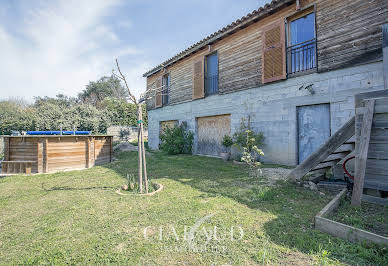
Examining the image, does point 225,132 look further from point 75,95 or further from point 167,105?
point 75,95

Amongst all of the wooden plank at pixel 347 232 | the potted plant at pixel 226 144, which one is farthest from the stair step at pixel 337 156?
the potted plant at pixel 226 144

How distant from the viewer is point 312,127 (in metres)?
6.01

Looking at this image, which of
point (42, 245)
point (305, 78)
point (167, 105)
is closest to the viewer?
point (42, 245)

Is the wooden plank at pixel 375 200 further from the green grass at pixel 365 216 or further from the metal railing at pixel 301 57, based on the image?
the metal railing at pixel 301 57

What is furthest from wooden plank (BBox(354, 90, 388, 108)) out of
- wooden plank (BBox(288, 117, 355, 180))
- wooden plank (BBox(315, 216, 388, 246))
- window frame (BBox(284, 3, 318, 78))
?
window frame (BBox(284, 3, 318, 78))

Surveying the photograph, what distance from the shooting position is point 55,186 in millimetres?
4582

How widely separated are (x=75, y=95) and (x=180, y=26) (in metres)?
32.7

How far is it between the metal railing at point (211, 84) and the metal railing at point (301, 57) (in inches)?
142

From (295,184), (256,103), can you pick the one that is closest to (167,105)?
(256,103)

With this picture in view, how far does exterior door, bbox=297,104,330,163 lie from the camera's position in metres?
5.76

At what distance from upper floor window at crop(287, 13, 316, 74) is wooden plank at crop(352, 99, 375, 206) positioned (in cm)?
403

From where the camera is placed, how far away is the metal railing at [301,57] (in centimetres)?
620

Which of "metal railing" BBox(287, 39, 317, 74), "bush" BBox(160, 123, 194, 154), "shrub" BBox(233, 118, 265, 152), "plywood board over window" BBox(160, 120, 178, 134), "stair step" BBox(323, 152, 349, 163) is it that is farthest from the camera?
"plywood board over window" BBox(160, 120, 178, 134)

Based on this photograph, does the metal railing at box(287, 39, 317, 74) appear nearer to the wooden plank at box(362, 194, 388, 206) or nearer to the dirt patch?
the dirt patch
